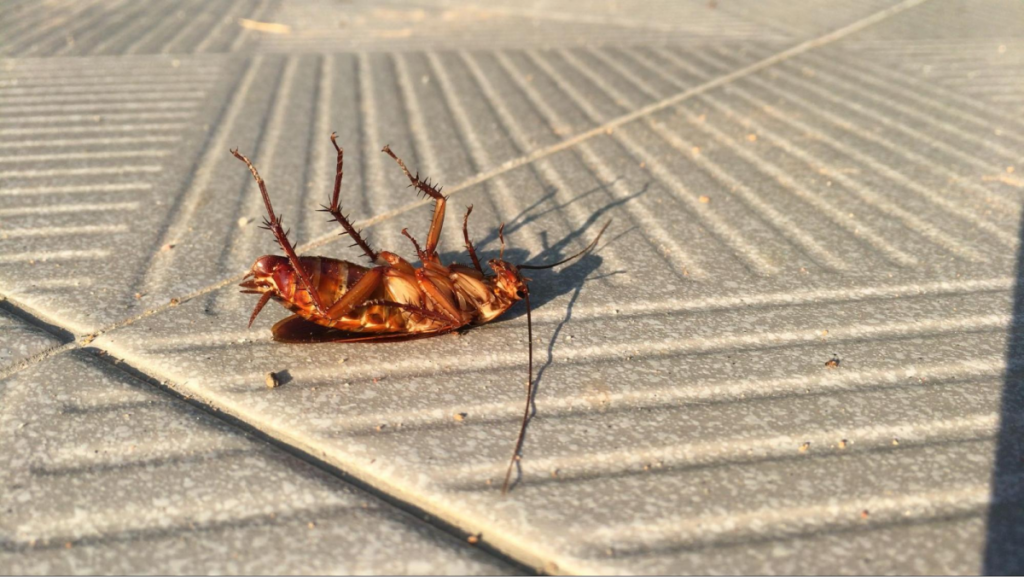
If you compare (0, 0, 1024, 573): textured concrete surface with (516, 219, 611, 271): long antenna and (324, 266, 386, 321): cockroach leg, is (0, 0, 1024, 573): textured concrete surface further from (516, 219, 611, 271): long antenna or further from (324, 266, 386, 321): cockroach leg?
(324, 266, 386, 321): cockroach leg

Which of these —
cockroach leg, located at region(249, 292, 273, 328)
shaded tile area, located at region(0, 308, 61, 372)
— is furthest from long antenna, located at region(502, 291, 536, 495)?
shaded tile area, located at region(0, 308, 61, 372)

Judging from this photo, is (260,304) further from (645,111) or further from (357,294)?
(645,111)

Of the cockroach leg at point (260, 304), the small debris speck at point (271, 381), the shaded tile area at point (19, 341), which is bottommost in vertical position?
the small debris speck at point (271, 381)

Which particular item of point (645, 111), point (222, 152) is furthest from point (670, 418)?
point (222, 152)

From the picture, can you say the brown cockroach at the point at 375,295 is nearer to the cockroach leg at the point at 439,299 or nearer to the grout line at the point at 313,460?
the cockroach leg at the point at 439,299

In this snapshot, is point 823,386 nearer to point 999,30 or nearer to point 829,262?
point 829,262

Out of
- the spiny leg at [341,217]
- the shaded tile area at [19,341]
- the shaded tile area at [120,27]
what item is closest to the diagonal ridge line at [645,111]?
the spiny leg at [341,217]

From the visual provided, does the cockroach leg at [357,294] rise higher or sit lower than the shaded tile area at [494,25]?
lower
